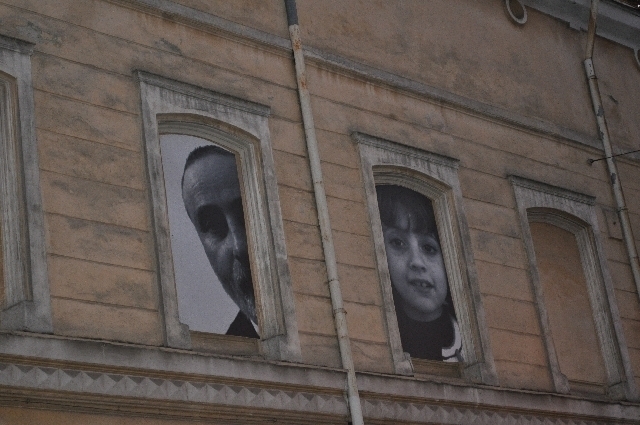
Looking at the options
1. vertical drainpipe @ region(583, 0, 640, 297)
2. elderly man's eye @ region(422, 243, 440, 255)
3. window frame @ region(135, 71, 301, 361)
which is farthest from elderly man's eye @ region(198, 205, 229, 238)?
vertical drainpipe @ region(583, 0, 640, 297)

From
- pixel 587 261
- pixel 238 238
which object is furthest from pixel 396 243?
pixel 587 261

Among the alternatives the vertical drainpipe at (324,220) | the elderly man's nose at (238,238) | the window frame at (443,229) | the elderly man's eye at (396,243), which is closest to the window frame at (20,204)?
the elderly man's nose at (238,238)

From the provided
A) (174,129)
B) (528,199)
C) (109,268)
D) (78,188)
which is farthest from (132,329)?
(528,199)

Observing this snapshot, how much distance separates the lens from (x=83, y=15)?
1287cm

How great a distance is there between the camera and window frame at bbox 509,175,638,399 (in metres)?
16.4

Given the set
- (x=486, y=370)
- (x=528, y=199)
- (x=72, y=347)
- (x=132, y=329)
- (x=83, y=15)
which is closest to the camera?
(x=72, y=347)

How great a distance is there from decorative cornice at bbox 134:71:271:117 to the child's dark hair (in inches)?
73.1

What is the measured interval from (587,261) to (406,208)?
10.4ft

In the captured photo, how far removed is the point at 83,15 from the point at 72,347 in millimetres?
3463

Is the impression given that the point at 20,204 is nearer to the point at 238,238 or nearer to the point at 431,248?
Answer: the point at 238,238

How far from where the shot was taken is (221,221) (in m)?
13.4

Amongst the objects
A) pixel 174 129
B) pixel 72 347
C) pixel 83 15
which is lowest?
pixel 72 347

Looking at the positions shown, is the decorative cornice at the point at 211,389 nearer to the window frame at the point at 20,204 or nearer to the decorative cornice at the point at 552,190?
the window frame at the point at 20,204

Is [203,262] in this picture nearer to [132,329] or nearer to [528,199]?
[132,329]
